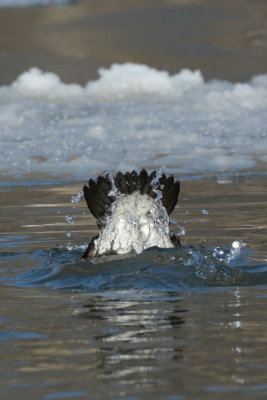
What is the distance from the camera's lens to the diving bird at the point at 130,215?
715cm

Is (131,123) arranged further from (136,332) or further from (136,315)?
(136,332)

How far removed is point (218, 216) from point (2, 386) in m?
5.40

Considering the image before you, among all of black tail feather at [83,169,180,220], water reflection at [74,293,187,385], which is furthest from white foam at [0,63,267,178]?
water reflection at [74,293,187,385]

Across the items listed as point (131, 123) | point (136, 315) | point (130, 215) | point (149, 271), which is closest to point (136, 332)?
point (136, 315)

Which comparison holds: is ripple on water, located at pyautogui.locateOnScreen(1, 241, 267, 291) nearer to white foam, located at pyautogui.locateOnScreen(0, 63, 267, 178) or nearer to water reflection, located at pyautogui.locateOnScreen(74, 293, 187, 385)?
water reflection, located at pyautogui.locateOnScreen(74, 293, 187, 385)

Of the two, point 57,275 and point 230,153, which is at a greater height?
point 230,153

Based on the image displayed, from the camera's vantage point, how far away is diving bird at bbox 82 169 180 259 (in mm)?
7148

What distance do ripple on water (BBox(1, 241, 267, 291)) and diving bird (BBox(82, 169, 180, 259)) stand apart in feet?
0.61

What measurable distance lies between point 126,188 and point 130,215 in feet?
0.62

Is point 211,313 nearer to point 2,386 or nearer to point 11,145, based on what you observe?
point 2,386

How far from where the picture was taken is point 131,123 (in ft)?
50.7

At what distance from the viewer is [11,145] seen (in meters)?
14.0

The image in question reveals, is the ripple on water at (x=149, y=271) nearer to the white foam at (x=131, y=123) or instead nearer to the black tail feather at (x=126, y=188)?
the black tail feather at (x=126, y=188)

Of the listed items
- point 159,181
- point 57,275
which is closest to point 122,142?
point 159,181
